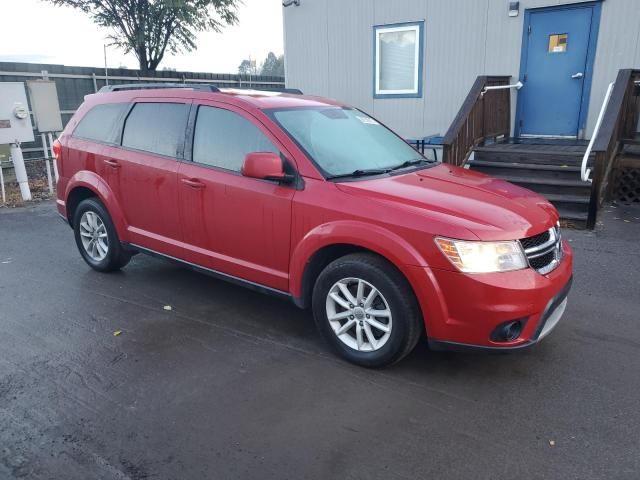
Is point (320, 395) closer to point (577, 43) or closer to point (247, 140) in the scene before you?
point (247, 140)

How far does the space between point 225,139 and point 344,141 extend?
0.94 meters

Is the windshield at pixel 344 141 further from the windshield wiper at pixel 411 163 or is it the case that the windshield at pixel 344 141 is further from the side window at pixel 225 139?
the side window at pixel 225 139

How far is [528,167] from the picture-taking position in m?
8.05

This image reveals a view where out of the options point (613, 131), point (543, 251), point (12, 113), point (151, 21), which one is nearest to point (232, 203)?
point (543, 251)

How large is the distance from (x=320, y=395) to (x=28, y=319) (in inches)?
106

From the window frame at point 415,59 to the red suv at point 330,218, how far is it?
5830 mm

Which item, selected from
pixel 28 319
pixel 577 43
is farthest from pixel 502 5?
pixel 28 319

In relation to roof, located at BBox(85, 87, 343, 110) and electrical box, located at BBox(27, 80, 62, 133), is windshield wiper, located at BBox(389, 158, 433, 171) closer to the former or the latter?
roof, located at BBox(85, 87, 343, 110)

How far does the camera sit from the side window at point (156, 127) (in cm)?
452

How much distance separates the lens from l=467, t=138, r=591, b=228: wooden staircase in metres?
7.31

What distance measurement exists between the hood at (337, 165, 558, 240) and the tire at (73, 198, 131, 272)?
108 inches

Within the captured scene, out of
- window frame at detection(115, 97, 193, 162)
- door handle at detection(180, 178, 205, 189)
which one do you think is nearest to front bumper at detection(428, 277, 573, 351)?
door handle at detection(180, 178, 205, 189)

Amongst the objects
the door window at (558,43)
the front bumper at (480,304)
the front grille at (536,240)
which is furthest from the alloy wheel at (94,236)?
the door window at (558,43)

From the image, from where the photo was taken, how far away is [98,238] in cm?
542
